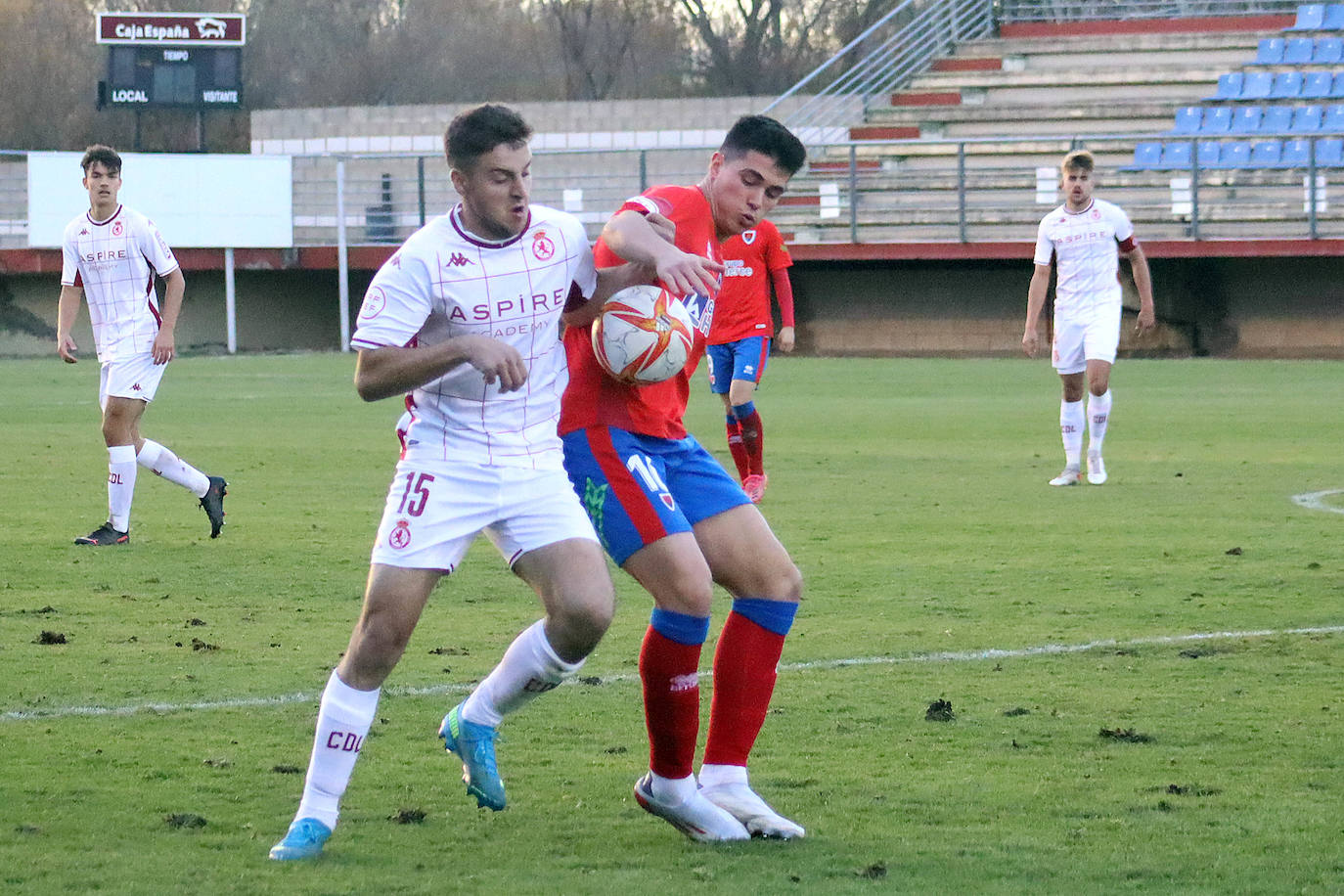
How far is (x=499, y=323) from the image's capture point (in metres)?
4.18

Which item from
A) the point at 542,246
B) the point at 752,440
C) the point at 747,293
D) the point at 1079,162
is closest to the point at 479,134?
the point at 542,246

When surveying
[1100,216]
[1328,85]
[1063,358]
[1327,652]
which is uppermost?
[1328,85]

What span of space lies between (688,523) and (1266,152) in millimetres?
26589

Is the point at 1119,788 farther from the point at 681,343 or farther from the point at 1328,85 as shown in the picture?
the point at 1328,85

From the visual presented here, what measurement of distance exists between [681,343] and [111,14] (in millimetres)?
33285

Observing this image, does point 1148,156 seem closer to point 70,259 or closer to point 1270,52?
point 1270,52

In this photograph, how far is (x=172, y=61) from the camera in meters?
35.0

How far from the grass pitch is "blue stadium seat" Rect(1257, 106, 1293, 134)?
65.2 ft

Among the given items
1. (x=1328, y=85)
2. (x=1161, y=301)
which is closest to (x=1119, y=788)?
(x=1161, y=301)

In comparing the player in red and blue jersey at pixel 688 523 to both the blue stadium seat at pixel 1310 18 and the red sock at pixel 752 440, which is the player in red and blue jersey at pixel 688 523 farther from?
the blue stadium seat at pixel 1310 18

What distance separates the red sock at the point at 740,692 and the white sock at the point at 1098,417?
7.88 meters

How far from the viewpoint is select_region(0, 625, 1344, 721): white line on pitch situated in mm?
5402

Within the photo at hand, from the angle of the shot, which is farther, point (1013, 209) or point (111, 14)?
point (111, 14)

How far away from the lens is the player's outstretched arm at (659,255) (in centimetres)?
418
